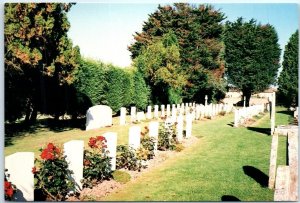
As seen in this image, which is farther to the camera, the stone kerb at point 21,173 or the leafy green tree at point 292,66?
the leafy green tree at point 292,66

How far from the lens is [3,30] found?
696cm

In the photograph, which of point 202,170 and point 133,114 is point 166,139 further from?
point 133,114

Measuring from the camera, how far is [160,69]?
2061 cm

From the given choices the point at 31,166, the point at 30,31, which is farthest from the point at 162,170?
the point at 30,31

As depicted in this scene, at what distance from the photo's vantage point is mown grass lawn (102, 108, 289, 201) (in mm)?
6199

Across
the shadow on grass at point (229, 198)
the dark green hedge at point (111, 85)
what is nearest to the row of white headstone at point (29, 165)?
the shadow on grass at point (229, 198)

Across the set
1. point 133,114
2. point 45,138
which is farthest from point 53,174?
point 133,114

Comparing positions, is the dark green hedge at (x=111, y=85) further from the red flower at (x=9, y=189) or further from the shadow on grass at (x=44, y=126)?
the red flower at (x=9, y=189)

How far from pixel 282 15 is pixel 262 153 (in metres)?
3.82

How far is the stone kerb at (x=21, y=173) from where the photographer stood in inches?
197

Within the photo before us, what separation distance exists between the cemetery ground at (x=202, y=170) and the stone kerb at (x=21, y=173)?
3.53 ft

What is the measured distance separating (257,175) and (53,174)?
417 cm

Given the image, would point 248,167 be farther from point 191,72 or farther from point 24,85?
point 191,72

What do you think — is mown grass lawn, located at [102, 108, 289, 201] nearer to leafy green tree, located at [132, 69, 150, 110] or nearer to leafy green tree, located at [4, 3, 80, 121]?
leafy green tree, located at [4, 3, 80, 121]
